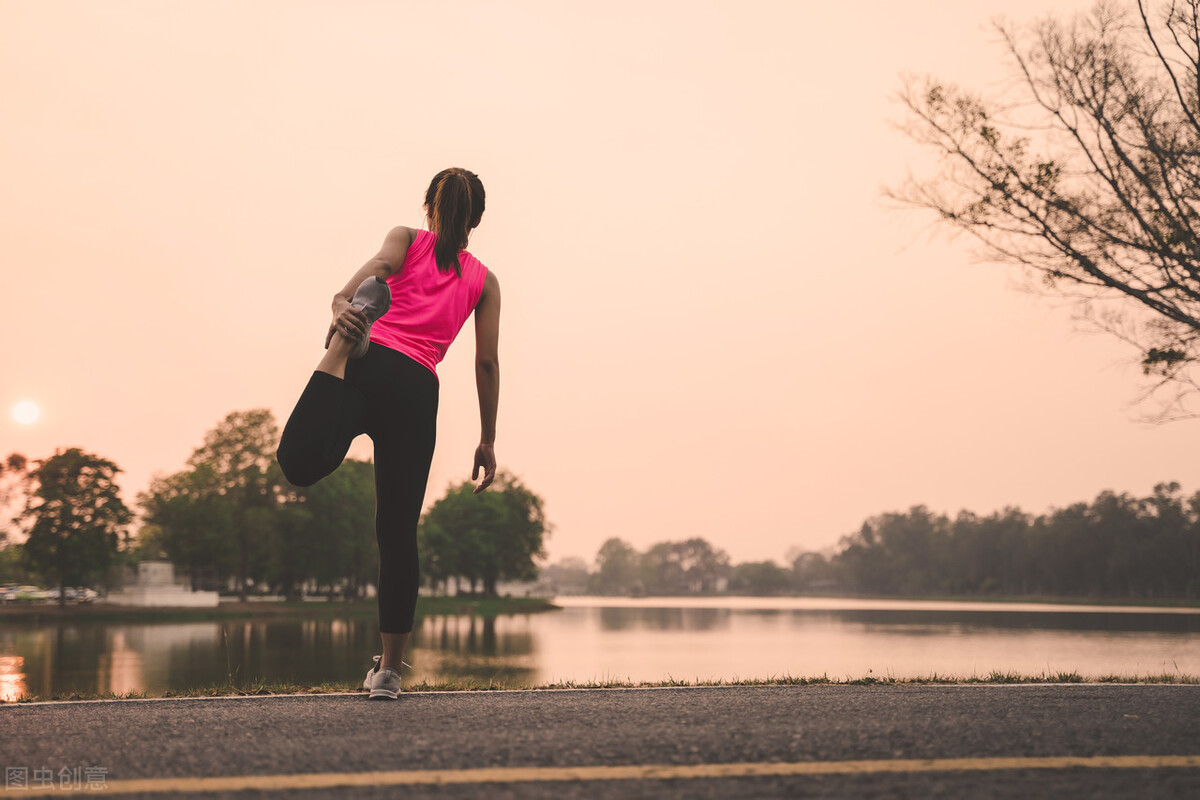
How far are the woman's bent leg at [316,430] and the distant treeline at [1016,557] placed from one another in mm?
113334

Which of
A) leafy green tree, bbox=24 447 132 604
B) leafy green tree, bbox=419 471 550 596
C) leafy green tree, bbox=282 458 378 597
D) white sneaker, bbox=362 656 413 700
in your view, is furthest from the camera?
leafy green tree, bbox=419 471 550 596

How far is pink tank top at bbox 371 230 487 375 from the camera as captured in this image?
144 inches

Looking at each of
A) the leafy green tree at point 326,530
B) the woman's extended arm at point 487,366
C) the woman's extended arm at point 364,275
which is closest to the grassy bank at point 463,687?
the woman's extended arm at point 487,366

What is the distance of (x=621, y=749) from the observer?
2361 millimetres

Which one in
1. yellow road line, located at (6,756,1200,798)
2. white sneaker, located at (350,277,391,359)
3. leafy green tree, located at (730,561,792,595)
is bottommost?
leafy green tree, located at (730,561,792,595)

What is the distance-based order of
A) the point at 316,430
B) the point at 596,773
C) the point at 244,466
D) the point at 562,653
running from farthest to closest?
the point at 244,466 < the point at 562,653 < the point at 316,430 < the point at 596,773

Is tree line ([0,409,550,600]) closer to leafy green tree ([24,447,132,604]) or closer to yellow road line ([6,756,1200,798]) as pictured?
leafy green tree ([24,447,132,604])

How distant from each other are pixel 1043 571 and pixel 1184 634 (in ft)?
257

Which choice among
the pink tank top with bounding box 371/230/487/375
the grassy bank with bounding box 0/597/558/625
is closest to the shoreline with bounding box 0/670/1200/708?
the pink tank top with bounding box 371/230/487/375

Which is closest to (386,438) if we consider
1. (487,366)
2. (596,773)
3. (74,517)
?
(487,366)

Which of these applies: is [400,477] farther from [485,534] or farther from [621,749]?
[485,534]

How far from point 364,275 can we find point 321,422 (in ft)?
2.04

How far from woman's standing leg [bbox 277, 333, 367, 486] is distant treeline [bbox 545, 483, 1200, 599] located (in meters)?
113

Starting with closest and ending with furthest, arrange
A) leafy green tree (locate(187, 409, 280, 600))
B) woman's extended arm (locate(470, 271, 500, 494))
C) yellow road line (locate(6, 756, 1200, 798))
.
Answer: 1. yellow road line (locate(6, 756, 1200, 798))
2. woman's extended arm (locate(470, 271, 500, 494))
3. leafy green tree (locate(187, 409, 280, 600))
